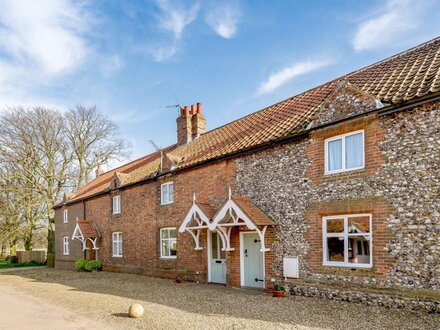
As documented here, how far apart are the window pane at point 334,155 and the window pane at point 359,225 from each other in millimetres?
1605

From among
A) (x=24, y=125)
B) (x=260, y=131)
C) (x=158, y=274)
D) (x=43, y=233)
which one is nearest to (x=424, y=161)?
(x=260, y=131)

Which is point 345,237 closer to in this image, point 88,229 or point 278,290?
point 278,290

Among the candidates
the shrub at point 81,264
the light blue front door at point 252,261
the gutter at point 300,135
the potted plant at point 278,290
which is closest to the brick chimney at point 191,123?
the gutter at point 300,135

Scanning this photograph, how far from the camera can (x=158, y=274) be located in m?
17.7

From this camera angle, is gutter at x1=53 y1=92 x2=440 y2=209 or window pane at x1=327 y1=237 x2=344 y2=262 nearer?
gutter at x1=53 y1=92 x2=440 y2=209

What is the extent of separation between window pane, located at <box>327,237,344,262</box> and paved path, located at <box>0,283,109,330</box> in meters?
6.52

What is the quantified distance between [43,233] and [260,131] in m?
40.6

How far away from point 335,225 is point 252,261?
371cm

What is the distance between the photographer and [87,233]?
941 inches

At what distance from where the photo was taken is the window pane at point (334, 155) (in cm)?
1077

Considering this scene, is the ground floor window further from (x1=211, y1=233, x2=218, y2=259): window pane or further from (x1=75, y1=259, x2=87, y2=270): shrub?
(x1=211, y1=233, x2=218, y2=259): window pane

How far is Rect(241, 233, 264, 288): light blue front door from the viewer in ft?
42.0

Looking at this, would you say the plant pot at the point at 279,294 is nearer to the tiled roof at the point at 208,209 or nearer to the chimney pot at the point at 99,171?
the tiled roof at the point at 208,209

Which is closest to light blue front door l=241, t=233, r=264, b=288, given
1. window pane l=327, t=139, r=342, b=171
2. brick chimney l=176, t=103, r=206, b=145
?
window pane l=327, t=139, r=342, b=171
